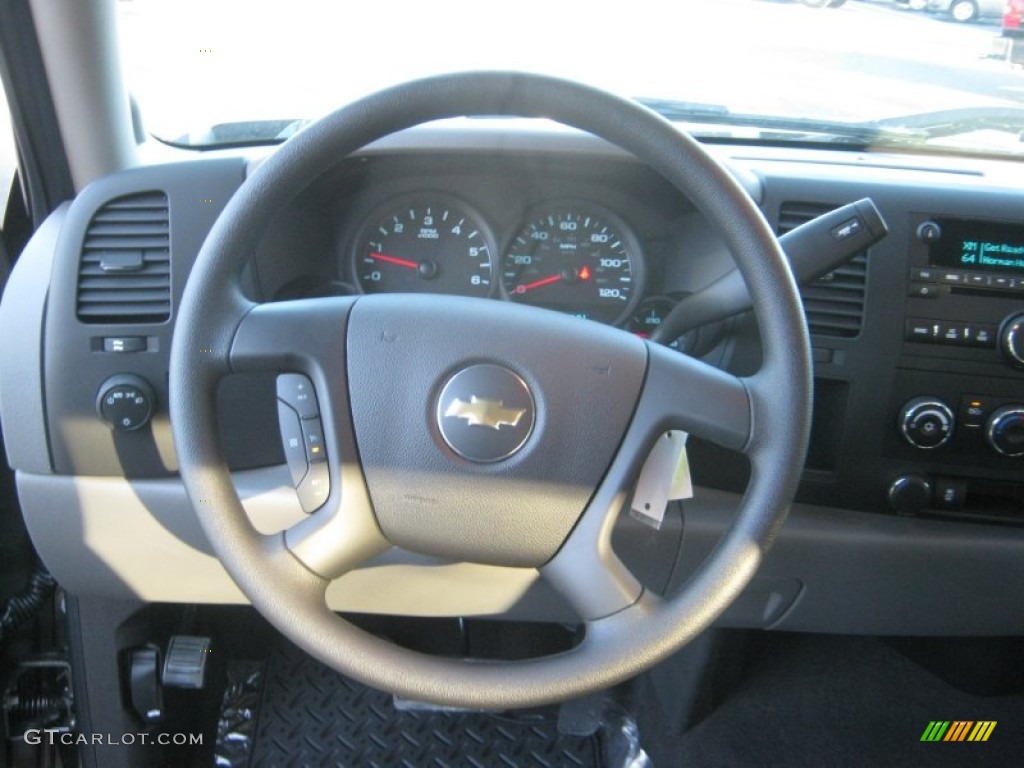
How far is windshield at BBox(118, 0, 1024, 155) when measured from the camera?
1.75 meters

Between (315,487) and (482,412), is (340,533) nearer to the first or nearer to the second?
(315,487)

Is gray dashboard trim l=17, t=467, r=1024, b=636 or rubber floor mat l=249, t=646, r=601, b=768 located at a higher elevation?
gray dashboard trim l=17, t=467, r=1024, b=636

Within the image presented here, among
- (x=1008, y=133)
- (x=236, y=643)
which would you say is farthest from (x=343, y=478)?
(x=1008, y=133)

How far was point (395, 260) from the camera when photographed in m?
1.73

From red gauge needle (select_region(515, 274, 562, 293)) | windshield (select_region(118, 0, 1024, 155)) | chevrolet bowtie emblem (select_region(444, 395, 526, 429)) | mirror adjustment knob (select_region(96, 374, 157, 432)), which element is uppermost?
windshield (select_region(118, 0, 1024, 155))

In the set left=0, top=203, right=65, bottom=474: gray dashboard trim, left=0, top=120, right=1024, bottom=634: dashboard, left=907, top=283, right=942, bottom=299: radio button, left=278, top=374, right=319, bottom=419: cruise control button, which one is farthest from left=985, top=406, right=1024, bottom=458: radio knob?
left=0, top=203, right=65, bottom=474: gray dashboard trim

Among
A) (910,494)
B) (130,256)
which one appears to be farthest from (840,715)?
(130,256)

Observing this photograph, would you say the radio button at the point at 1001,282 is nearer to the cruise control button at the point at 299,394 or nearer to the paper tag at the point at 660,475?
the paper tag at the point at 660,475

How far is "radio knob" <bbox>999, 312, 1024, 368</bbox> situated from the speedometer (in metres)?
0.57

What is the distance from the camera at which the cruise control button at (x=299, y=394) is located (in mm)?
1247

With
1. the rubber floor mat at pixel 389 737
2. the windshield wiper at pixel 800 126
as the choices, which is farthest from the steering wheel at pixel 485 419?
the rubber floor mat at pixel 389 737

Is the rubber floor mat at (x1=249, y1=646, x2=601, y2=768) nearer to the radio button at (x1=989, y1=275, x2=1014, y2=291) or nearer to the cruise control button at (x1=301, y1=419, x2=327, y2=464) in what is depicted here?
the cruise control button at (x1=301, y1=419, x2=327, y2=464)

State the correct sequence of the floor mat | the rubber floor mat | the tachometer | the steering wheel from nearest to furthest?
the steering wheel → the tachometer → the rubber floor mat → the floor mat

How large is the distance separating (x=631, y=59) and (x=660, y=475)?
86 centimetres
